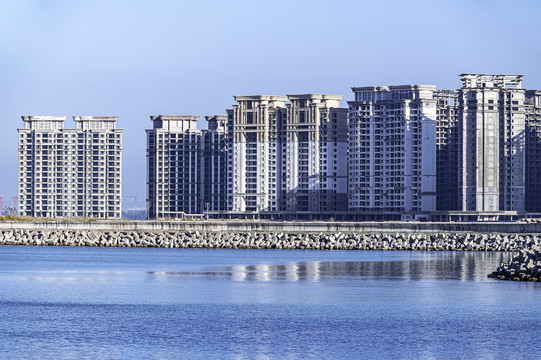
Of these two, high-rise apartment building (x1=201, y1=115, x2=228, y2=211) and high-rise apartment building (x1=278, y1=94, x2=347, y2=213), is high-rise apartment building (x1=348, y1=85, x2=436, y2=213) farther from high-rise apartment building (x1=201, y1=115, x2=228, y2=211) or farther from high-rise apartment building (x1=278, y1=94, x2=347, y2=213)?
high-rise apartment building (x1=201, y1=115, x2=228, y2=211)

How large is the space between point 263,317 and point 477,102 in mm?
107776

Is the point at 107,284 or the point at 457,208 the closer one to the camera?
the point at 107,284

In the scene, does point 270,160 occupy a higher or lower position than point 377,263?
higher

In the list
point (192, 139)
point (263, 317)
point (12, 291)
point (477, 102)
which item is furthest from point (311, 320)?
point (192, 139)

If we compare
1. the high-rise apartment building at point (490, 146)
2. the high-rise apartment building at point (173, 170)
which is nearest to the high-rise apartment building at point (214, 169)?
the high-rise apartment building at point (173, 170)

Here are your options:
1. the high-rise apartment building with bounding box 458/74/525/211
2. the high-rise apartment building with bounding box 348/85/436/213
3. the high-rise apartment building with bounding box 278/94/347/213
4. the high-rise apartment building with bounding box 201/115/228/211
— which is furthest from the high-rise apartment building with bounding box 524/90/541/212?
the high-rise apartment building with bounding box 201/115/228/211

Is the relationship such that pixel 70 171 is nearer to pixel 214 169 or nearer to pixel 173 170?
pixel 173 170

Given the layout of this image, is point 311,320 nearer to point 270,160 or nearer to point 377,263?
point 377,263

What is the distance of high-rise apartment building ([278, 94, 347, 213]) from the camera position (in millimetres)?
153250

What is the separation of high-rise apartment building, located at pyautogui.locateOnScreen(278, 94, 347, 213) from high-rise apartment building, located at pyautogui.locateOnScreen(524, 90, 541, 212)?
24.9 m

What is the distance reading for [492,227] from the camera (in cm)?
9344

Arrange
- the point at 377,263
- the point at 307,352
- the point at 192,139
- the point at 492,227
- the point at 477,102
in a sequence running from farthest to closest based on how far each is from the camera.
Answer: the point at 192,139
the point at 477,102
the point at 492,227
the point at 377,263
the point at 307,352

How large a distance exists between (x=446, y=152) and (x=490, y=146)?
16288 millimetres

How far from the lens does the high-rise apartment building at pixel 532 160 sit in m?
152
